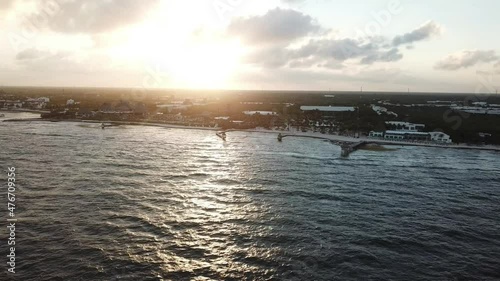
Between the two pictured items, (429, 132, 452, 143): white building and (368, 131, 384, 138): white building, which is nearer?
(429, 132, 452, 143): white building

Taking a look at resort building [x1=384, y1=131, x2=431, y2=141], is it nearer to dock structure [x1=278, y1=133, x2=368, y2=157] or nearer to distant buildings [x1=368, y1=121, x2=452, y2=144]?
distant buildings [x1=368, y1=121, x2=452, y2=144]

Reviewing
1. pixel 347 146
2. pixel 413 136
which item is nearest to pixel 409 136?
pixel 413 136

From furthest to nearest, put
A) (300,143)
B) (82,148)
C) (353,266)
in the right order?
(300,143)
(82,148)
(353,266)

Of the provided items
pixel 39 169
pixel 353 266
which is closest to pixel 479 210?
pixel 353 266

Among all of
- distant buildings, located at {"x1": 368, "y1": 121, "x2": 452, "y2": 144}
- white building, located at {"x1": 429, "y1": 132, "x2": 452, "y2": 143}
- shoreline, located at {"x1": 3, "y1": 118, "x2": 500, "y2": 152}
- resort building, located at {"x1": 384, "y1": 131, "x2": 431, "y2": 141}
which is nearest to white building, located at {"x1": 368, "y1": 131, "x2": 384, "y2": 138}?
distant buildings, located at {"x1": 368, "y1": 121, "x2": 452, "y2": 144}

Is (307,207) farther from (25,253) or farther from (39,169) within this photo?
(39,169)

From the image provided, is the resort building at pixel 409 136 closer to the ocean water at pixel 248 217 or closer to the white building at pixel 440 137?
the white building at pixel 440 137
